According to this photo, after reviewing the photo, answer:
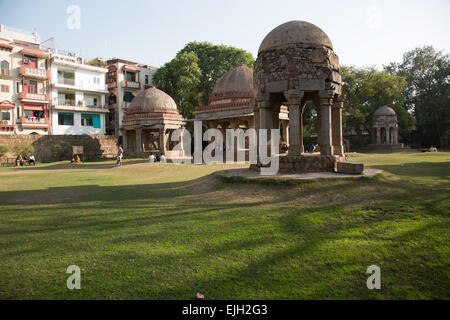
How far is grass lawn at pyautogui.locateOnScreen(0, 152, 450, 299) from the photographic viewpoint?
3.29m

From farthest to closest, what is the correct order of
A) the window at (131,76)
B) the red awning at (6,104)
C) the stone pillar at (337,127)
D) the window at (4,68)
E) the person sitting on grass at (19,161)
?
the window at (131,76) → the window at (4,68) → the red awning at (6,104) → the person sitting on grass at (19,161) → the stone pillar at (337,127)

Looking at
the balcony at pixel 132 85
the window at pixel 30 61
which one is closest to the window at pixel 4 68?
the window at pixel 30 61

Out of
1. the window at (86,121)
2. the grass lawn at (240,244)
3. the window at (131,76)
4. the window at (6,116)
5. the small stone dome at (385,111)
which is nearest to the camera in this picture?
the grass lawn at (240,244)

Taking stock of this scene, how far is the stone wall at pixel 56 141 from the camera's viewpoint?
78.9 feet

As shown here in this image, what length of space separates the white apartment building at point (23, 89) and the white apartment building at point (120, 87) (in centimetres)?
805

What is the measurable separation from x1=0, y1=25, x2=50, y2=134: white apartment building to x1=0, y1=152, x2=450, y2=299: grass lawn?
26.5 meters

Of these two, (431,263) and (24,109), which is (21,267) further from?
(24,109)

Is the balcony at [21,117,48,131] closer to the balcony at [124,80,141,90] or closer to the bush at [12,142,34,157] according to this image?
the bush at [12,142,34,157]

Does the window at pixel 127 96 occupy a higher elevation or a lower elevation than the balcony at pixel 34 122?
higher

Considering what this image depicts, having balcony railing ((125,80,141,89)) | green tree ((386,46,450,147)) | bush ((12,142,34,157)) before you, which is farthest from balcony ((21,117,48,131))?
green tree ((386,46,450,147))

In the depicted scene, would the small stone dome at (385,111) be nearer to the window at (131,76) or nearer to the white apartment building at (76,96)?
the window at (131,76)

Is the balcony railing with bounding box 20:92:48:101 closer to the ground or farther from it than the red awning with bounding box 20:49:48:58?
closer to the ground

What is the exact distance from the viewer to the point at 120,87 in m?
38.2
